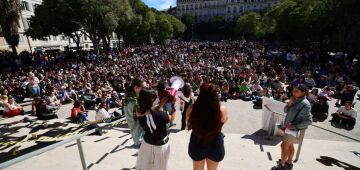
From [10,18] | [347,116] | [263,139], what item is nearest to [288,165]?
[263,139]

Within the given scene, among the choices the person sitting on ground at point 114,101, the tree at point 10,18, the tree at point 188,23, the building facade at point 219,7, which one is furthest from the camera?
the building facade at point 219,7

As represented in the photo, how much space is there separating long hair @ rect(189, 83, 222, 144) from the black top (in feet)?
1.32

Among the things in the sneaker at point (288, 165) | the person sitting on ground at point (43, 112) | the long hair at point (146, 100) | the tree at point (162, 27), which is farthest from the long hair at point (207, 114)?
the tree at point (162, 27)

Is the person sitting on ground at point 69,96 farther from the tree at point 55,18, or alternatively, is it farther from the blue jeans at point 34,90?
the tree at point 55,18

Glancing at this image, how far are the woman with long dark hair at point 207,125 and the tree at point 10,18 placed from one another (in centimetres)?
3255

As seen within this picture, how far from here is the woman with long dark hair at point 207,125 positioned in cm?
292

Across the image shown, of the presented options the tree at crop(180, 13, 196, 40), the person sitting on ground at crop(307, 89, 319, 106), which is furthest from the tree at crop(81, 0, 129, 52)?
the tree at crop(180, 13, 196, 40)

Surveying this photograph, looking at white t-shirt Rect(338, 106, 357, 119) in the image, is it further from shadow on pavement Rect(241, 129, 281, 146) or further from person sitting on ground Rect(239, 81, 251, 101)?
person sitting on ground Rect(239, 81, 251, 101)

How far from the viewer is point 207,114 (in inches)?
115

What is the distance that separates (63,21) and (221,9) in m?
92.9

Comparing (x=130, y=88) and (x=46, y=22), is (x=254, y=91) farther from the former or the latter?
(x=46, y=22)

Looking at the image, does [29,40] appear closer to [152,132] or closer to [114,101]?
[114,101]

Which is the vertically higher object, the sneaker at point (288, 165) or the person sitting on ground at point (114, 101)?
the sneaker at point (288, 165)

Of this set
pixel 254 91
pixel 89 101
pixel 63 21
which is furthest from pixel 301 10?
pixel 89 101
